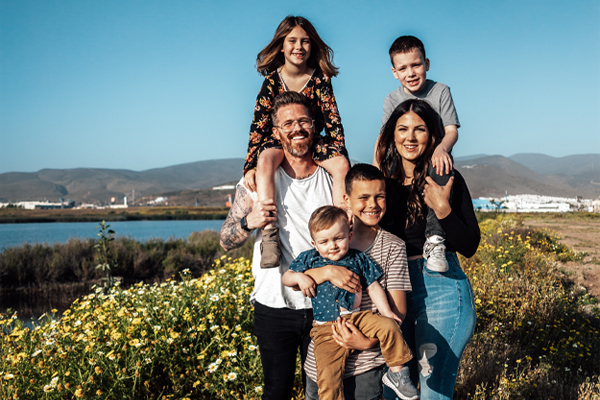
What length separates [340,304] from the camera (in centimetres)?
205

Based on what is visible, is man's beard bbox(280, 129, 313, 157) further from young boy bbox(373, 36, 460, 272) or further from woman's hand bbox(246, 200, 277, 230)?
young boy bbox(373, 36, 460, 272)

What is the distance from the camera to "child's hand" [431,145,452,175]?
2.21m

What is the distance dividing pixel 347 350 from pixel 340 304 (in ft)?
0.76

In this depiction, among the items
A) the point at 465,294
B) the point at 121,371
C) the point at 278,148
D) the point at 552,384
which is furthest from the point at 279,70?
the point at 552,384

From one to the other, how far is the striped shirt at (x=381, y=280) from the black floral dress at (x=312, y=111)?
807 millimetres

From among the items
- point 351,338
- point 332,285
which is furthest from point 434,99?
point 351,338

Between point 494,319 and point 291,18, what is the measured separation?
4.75 metres

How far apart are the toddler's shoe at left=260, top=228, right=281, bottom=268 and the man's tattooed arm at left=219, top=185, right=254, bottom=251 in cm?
23

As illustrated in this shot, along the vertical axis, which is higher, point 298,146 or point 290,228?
point 298,146

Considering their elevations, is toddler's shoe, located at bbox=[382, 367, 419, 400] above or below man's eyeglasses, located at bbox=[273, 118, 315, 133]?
below

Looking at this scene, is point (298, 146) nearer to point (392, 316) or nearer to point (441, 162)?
point (441, 162)

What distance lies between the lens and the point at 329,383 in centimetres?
198

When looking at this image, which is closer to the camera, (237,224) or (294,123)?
(294,123)

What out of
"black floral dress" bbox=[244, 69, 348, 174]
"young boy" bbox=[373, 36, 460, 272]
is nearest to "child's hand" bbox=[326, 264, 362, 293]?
"black floral dress" bbox=[244, 69, 348, 174]
